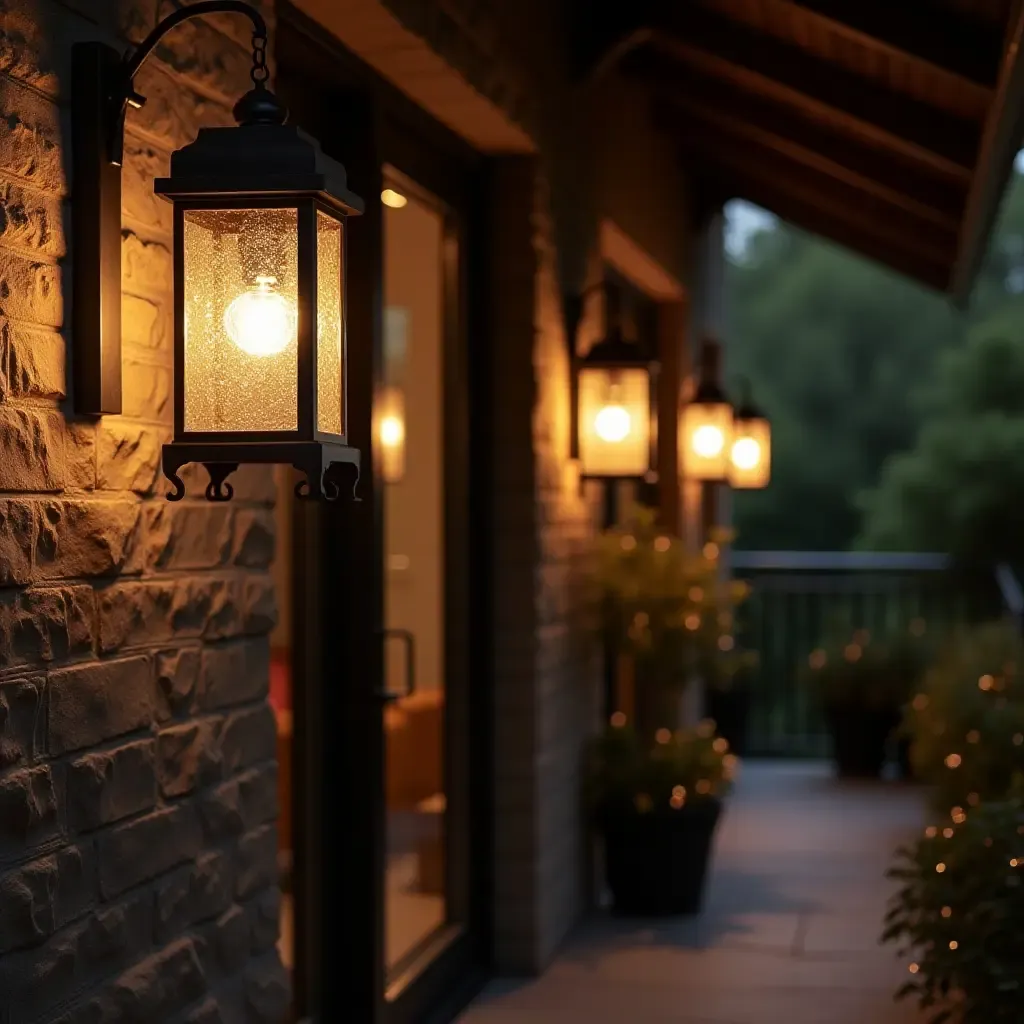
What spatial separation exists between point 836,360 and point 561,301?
73.9 feet

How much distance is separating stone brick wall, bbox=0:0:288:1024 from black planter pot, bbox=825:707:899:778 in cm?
610

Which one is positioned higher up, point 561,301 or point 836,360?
point 836,360

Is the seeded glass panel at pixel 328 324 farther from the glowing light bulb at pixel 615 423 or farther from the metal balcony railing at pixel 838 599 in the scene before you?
the metal balcony railing at pixel 838 599

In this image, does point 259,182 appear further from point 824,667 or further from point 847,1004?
point 824,667

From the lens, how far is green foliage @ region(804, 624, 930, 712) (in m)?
8.48

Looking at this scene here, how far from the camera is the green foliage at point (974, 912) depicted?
327cm

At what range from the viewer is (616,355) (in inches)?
200

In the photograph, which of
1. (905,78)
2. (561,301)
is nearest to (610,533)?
(561,301)

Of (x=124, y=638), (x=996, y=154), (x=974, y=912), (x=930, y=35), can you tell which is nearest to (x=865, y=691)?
(x=996, y=154)

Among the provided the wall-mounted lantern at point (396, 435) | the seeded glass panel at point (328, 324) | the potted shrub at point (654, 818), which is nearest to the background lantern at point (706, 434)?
the wall-mounted lantern at point (396, 435)

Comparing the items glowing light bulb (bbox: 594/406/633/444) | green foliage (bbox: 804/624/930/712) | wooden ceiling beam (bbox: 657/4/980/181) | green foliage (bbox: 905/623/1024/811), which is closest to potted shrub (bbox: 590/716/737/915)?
green foliage (bbox: 905/623/1024/811)

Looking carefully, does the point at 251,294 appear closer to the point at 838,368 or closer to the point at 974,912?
the point at 974,912

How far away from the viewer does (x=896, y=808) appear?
7723mm

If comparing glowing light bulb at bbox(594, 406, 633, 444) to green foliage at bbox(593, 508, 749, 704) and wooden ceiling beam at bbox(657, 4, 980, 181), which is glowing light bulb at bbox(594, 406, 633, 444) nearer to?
green foliage at bbox(593, 508, 749, 704)
